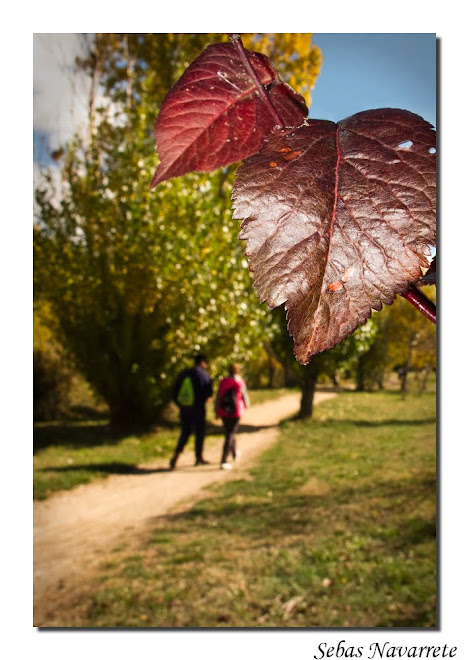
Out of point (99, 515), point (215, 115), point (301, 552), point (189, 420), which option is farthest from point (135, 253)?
point (215, 115)

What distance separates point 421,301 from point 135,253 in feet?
15.0

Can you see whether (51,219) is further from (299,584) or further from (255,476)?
(299,584)

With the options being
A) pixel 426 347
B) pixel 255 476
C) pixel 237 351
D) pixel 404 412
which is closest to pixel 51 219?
pixel 237 351

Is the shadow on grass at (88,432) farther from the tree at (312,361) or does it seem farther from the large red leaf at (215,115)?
the large red leaf at (215,115)

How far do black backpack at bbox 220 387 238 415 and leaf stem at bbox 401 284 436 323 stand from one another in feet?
12.5

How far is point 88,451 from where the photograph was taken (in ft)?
15.1

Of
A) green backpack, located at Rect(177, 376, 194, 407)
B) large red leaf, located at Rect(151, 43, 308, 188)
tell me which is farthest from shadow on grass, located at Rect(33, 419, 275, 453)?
large red leaf, located at Rect(151, 43, 308, 188)

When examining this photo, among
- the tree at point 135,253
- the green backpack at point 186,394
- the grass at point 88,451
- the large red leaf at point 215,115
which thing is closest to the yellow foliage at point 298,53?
the tree at point 135,253

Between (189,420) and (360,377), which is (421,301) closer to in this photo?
(189,420)

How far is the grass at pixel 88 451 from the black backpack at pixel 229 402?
1.08 meters

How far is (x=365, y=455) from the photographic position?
4832 millimetres

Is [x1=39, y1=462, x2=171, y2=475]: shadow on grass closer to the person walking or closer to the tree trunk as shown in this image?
the person walking

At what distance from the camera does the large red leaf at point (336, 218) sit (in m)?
0.10

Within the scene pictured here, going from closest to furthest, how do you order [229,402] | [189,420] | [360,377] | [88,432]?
[229,402], [189,420], [88,432], [360,377]
